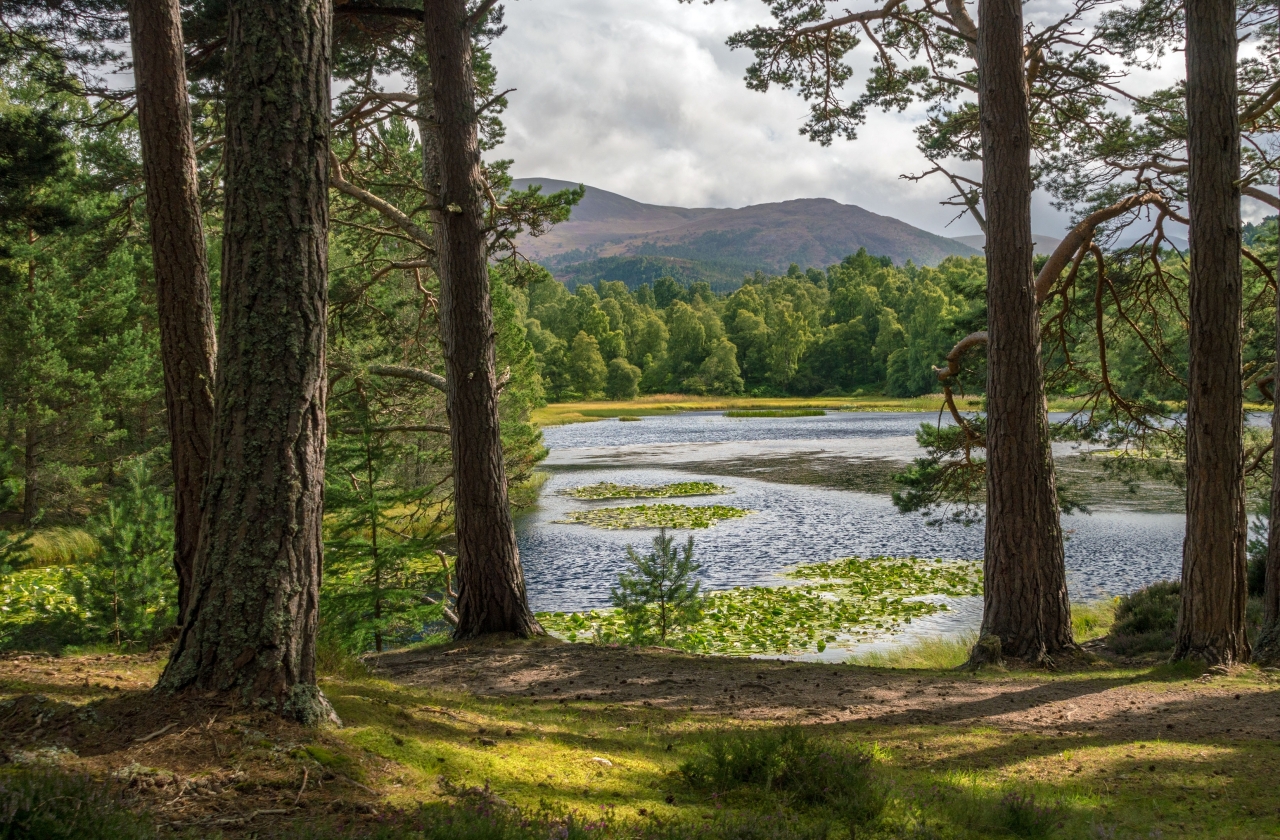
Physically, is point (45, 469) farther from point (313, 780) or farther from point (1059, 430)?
point (1059, 430)

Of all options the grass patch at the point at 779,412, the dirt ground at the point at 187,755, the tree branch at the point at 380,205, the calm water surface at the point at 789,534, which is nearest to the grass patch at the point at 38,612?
the dirt ground at the point at 187,755

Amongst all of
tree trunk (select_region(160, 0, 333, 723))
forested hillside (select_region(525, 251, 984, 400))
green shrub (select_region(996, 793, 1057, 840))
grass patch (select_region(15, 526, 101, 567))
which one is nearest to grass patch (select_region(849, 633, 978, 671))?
green shrub (select_region(996, 793, 1057, 840))

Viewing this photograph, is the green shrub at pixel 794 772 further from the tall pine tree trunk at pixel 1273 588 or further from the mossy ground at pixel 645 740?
the tall pine tree trunk at pixel 1273 588

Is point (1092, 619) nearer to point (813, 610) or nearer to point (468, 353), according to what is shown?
point (813, 610)

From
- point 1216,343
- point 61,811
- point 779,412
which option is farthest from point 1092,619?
point 779,412

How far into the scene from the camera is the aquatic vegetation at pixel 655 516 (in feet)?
69.0

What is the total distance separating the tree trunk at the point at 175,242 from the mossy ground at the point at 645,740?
138 cm

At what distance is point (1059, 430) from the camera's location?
34.6 ft

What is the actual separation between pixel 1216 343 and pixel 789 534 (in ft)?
43.4

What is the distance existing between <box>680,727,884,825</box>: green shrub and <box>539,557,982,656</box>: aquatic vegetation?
646 centimetres

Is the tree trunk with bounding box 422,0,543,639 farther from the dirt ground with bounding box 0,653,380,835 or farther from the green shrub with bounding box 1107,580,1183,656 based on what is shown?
the green shrub with bounding box 1107,580,1183,656

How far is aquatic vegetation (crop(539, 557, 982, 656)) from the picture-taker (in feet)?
35.7

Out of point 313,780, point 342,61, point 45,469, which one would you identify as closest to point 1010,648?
point 313,780

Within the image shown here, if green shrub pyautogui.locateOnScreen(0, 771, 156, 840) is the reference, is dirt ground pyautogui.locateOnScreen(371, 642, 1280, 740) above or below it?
below
